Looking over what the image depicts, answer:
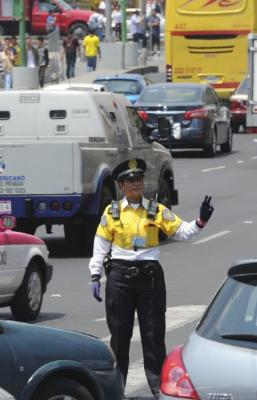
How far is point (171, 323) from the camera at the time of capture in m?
13.7

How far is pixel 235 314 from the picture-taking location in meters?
6.88

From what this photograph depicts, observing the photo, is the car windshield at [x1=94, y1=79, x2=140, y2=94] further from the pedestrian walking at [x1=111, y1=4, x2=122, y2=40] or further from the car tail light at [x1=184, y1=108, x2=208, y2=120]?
the pedestrian walking at [x1=111, y1=4, x2=122, y2=40]

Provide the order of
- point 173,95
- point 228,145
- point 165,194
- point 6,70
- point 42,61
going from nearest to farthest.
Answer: point 165,194 < point 173,95 < point 228,145 < point 6,70 < point 42,61

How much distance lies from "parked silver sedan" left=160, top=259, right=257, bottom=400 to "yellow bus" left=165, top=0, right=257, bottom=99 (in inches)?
1460

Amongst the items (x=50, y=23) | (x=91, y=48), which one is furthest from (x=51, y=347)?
(x=50, y=23)

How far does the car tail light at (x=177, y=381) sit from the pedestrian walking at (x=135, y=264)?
276 centimetres

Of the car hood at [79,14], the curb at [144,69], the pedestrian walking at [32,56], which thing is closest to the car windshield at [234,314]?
the pedestrian walking at [32,56]

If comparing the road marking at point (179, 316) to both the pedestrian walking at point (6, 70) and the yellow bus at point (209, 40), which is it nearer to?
the yellow bus at point (209, 40)

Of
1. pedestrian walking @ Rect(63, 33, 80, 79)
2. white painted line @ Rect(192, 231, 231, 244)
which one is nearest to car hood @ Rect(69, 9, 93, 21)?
pedestrian walking @ Rect(63, 33, 80, 79)

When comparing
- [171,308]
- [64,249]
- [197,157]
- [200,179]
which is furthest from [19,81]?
[171,308]

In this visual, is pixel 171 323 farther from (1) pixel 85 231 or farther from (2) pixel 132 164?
(1) pixel 85 231

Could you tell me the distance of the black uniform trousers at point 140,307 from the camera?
9805 mm

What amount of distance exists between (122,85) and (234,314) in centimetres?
3499

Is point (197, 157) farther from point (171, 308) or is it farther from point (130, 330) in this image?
point (130, 330)
